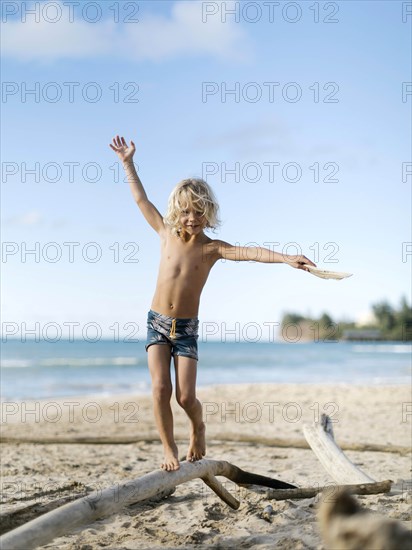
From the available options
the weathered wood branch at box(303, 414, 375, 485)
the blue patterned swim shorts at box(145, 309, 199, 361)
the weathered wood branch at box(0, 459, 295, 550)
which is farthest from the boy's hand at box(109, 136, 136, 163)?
the weathered wood branch at box(303, 414, 375, 485)

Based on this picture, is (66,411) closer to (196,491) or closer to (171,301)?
(196,491)

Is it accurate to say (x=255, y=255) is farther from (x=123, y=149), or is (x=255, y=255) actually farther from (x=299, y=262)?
(x=123, y=149)

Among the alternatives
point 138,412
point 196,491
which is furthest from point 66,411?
point 196,491

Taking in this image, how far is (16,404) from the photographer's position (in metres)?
15.9

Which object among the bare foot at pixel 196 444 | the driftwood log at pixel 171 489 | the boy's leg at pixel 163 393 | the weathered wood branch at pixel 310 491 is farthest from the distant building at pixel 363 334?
the boy's leg at pixel 163 393

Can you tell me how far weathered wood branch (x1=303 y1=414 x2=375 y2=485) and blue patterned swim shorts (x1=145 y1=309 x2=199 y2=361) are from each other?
213 centimetres

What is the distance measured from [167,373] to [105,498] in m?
1.19

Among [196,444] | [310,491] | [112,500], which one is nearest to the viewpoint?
[112,500]

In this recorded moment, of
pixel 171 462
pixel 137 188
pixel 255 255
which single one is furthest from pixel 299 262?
pixel 171 462

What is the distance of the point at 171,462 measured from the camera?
4.67 metres

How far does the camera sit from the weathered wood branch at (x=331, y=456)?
586cm

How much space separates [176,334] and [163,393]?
45 cm

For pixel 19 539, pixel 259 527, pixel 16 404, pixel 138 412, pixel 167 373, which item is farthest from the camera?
pixel 16 404

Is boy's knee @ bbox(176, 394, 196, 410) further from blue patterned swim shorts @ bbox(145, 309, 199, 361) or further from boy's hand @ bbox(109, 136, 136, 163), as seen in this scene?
boy's hand @ bbox(109, 136, 136, 163)
